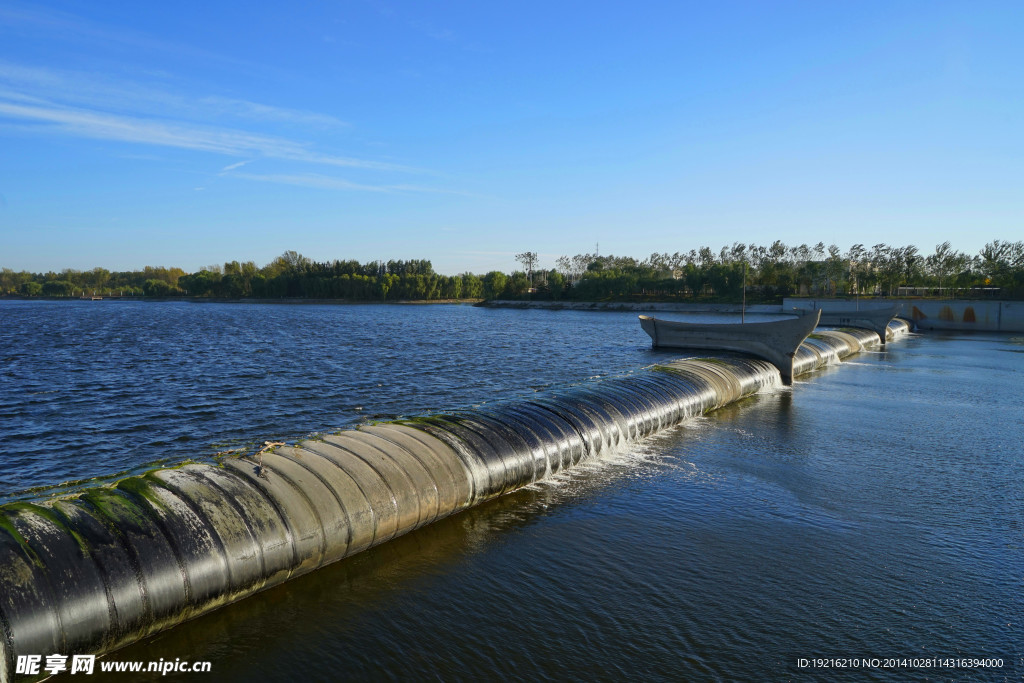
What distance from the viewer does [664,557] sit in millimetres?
12219

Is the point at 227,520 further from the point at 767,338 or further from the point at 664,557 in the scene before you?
the point at 767,338

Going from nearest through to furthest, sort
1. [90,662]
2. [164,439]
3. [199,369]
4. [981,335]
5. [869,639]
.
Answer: [90,662] → [869,639] → [164,439] → [199,369] → [981,335]

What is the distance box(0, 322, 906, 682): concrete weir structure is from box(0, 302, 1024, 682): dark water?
23.3 inches

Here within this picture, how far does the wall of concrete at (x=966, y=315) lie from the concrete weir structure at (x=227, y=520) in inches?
3134

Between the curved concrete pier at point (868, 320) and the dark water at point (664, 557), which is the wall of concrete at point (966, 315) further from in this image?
the dark water at point (664, 557)

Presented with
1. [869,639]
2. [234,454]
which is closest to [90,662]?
[234,454]

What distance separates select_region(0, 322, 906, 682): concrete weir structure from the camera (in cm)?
774

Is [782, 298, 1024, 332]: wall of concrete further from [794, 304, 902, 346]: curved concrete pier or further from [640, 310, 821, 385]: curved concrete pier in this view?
[640, 310, 821, 385]: curved concrete pier

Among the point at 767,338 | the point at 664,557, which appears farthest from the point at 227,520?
the point at 767,338

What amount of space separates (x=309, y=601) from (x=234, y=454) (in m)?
3.60

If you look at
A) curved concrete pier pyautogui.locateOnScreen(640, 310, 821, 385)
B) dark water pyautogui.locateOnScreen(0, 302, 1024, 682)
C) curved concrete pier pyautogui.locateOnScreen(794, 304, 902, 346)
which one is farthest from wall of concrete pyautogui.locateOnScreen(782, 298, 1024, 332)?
dark water pyautogui.locateOnScreen(0, 302, 1024, 682)

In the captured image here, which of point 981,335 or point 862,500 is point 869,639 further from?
point 981,335

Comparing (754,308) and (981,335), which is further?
(754,308)

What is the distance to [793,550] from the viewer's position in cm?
1257
